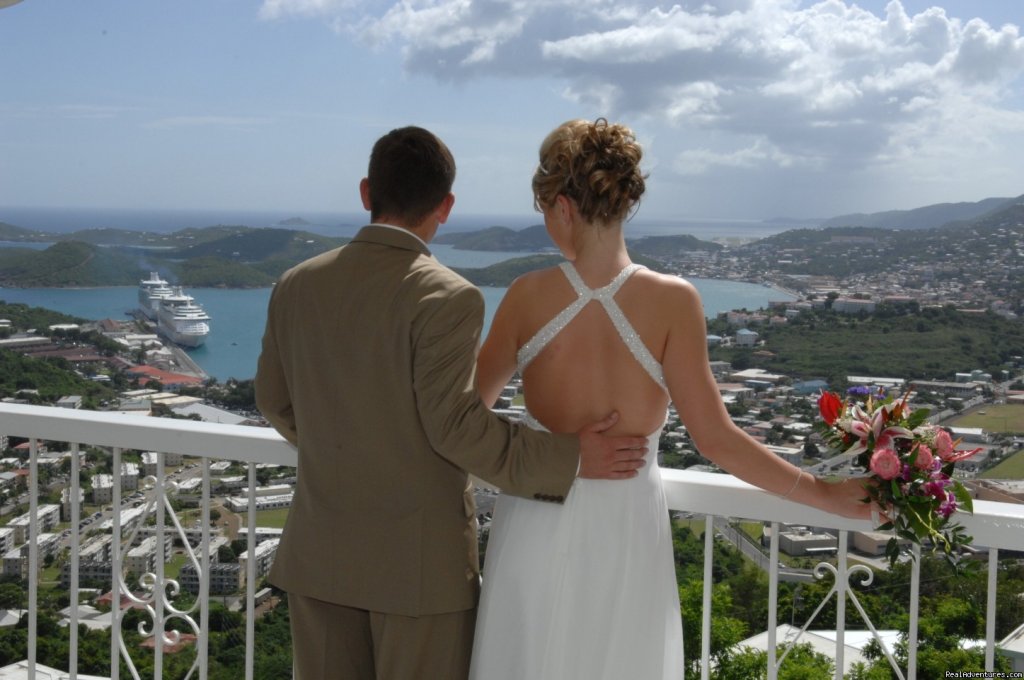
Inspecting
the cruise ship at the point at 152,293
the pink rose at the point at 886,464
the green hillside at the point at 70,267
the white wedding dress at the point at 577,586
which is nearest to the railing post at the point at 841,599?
the pink rose at the point at 886,464

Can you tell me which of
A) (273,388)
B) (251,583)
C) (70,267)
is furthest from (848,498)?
(70,267)

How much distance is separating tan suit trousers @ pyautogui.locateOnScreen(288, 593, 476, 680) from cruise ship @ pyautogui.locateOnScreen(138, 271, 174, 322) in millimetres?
5841

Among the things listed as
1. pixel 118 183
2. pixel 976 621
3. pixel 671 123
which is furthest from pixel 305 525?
pixel 118 183

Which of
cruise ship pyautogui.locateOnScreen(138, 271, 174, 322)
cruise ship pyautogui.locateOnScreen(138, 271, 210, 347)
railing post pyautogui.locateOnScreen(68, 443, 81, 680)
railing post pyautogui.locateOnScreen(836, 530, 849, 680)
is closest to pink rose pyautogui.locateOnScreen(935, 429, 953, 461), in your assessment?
railing post pyautogui.locateOnScreen(836, 530, 849, 680)

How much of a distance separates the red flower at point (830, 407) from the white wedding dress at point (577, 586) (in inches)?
14.4

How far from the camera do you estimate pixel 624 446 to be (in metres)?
1.85

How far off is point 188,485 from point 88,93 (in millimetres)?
20413

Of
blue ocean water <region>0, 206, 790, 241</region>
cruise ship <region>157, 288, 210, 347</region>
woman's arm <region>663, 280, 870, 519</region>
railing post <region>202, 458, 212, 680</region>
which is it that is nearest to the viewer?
woman's arm <region>663, 280, 870, 519</region>

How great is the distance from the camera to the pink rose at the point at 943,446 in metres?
1.85

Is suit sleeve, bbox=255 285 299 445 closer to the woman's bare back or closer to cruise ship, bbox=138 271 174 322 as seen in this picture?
the woman's bare back

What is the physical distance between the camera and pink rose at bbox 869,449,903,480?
181 centimetres

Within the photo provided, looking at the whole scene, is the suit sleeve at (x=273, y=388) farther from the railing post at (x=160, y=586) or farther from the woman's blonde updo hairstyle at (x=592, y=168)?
the railing post at (x=160, y=586)

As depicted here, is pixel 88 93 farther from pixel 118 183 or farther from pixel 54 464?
pixel 54 464

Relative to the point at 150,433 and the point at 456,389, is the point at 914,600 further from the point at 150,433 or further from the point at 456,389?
the point at 150,433
